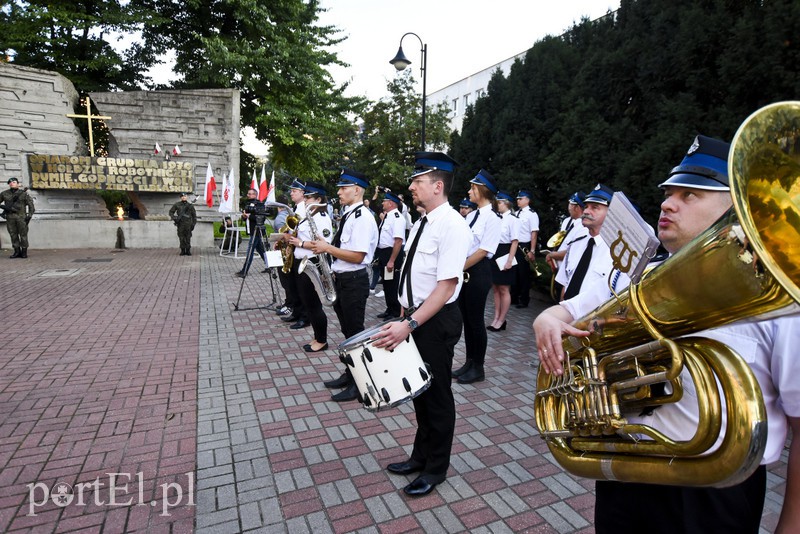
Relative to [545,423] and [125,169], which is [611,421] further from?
[125,169]

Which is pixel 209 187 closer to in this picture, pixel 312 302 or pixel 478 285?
pixel 312 302

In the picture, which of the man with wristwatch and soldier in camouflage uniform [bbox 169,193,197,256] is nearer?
the man with wristwatch

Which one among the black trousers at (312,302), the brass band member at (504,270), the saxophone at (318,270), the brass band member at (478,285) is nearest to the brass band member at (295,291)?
the saxophone at (318,270)

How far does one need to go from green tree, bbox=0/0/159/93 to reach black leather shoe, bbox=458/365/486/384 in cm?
2069

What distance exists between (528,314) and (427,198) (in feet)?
19.1

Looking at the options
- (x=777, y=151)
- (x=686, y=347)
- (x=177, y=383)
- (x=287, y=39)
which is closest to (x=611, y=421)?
(x=686, y=347)

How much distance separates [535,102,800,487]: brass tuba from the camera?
0.97 metres

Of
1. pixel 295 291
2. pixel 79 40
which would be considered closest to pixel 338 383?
pixel 295 291

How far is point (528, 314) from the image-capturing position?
316 inches

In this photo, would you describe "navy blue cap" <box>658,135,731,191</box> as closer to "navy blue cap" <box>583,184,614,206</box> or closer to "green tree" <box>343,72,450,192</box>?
"navy blue cap" <box>583,184,614,206</box>

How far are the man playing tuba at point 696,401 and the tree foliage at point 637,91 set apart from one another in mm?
4287

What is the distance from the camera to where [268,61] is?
1897cm

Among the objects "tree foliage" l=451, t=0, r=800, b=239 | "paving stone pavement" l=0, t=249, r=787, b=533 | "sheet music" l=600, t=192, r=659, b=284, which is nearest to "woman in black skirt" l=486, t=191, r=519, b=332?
"paving stone pavement" l=0, t=249, r=787, b=533

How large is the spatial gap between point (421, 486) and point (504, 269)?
14.0 feet
